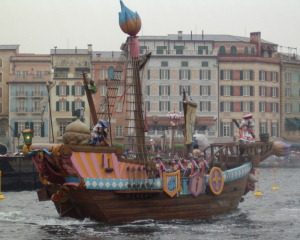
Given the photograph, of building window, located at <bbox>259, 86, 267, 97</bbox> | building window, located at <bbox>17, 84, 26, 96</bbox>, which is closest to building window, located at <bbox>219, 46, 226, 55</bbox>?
building window, located at <bbox>259, 86, 267, 97</bbox>

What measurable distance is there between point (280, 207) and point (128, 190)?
16.3m

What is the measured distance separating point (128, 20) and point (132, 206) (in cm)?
964

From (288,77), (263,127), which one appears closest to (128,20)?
(263,127)

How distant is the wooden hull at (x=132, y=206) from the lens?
1415 inches

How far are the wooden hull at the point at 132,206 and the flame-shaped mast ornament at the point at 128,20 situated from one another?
8798mm

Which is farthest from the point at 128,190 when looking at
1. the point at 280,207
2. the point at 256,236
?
the point at 280,207

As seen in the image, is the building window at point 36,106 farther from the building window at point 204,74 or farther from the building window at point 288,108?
the building window at point 288,108

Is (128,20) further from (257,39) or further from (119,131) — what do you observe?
(257,39)

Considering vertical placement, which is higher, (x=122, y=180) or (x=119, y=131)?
(x=119, y=131)

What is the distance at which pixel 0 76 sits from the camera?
119 m

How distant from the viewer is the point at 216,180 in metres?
40.4

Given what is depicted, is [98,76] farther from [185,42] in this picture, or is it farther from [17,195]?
[17,195]

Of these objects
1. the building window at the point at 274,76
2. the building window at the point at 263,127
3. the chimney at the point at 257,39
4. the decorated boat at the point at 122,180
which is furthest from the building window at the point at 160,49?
the decorated boat at the point at 122,180

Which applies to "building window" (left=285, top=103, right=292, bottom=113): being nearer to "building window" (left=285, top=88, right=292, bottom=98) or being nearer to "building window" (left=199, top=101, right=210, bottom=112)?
"building window" (left=285, top=88, right=292, bottom=98)
